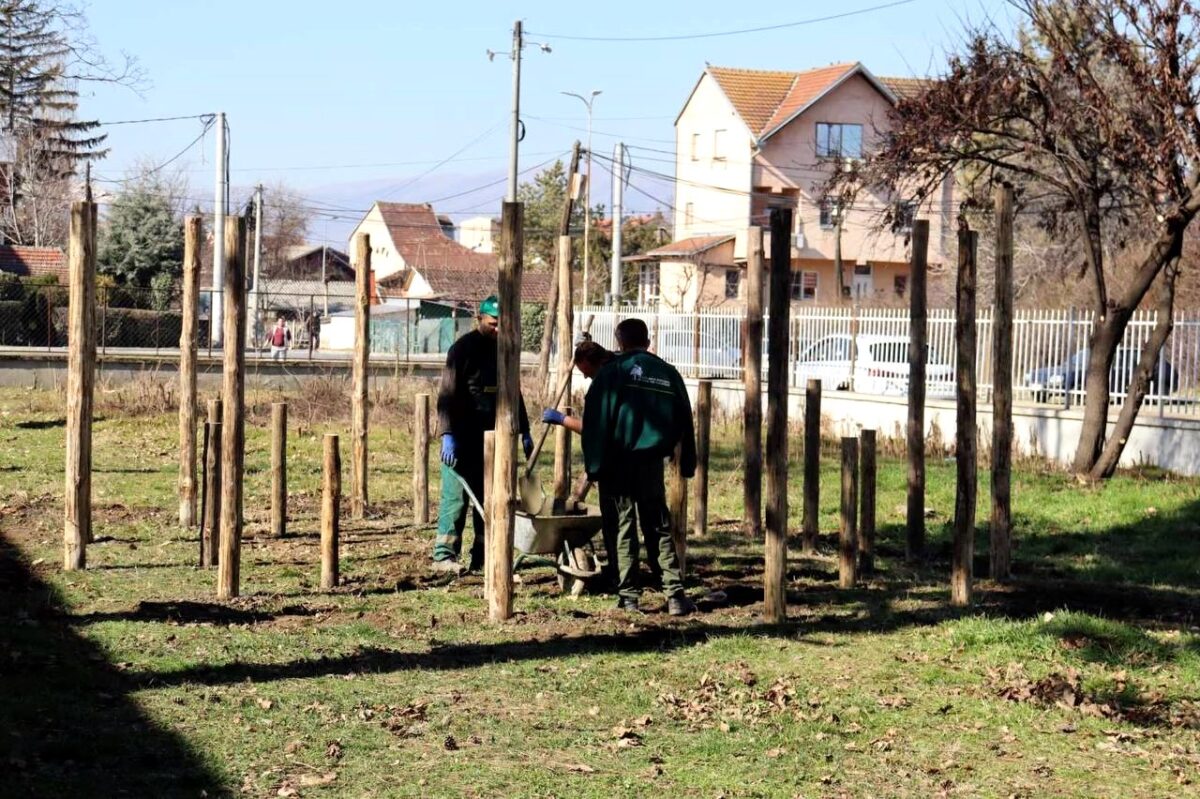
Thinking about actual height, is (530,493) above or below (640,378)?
below

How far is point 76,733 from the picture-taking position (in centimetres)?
659

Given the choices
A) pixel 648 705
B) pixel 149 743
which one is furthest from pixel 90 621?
pixel 648 705

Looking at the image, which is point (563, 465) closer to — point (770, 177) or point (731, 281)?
point (731, 281)

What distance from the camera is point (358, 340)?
46.8 ft

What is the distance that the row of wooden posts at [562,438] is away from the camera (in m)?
9.42

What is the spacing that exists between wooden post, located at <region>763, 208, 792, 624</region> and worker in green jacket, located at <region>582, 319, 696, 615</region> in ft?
1.99

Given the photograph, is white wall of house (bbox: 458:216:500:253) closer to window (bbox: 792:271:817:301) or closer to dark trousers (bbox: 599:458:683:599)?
window (bbox: 792:271:817:301)

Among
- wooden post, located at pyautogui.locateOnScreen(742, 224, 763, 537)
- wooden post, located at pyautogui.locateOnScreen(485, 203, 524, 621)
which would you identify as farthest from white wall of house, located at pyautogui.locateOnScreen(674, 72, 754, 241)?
wooden post, located at pyautogui.locateOnScreen(485, 203, 524, 621)

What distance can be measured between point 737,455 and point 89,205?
37.5ft

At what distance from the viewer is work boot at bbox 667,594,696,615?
9.84m

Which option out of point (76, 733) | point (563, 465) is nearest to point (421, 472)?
point (563, 465)

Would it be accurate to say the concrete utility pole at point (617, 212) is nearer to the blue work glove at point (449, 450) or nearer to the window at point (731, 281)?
the window at point (731, 281)

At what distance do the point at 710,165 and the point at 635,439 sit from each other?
5594 centimetres

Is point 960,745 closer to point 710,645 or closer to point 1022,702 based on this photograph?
point 1022,702
